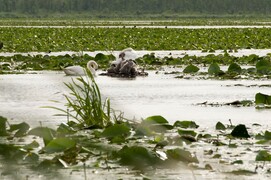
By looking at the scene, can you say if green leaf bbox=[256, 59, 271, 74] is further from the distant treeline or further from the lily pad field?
the distant treeline

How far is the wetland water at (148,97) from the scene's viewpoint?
1262cm

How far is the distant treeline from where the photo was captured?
554 feet

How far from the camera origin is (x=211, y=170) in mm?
8109

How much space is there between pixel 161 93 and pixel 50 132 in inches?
316

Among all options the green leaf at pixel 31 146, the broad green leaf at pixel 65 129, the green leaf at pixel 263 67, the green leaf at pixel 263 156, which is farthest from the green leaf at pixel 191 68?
the green leaf at pixel 263 156

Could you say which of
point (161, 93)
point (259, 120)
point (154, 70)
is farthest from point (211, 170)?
point (154, 70)

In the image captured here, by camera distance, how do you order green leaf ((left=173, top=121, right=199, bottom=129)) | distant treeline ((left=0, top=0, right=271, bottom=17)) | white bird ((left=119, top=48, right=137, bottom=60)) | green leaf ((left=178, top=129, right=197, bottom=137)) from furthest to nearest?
1. distant treeline ((left=0, top=0, right=271, bottom=17))
2. white bird ((left=119, top=48, right=137, bottom=60))
3. green leaf ((left=173, top=121, right=199, bottom=129))
4. green leaf ((left=178, top=129, right=197, bottom=137))

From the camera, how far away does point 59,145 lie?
8422 millimetres

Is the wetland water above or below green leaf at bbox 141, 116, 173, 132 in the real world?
below

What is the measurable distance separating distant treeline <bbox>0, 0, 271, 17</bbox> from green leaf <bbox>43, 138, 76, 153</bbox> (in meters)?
157

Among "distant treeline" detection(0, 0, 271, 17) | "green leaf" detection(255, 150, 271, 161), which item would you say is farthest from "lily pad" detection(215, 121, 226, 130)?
"distant treeline" detection(0, 0, 271, 17)

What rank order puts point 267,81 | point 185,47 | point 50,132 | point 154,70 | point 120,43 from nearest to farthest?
point 50,132 → point 267,81 → point 154,70 → point 185,47 → point 120,43

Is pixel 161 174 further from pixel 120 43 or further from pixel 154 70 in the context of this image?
pixel 120 43

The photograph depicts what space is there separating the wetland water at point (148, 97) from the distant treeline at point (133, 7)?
5752 inches
